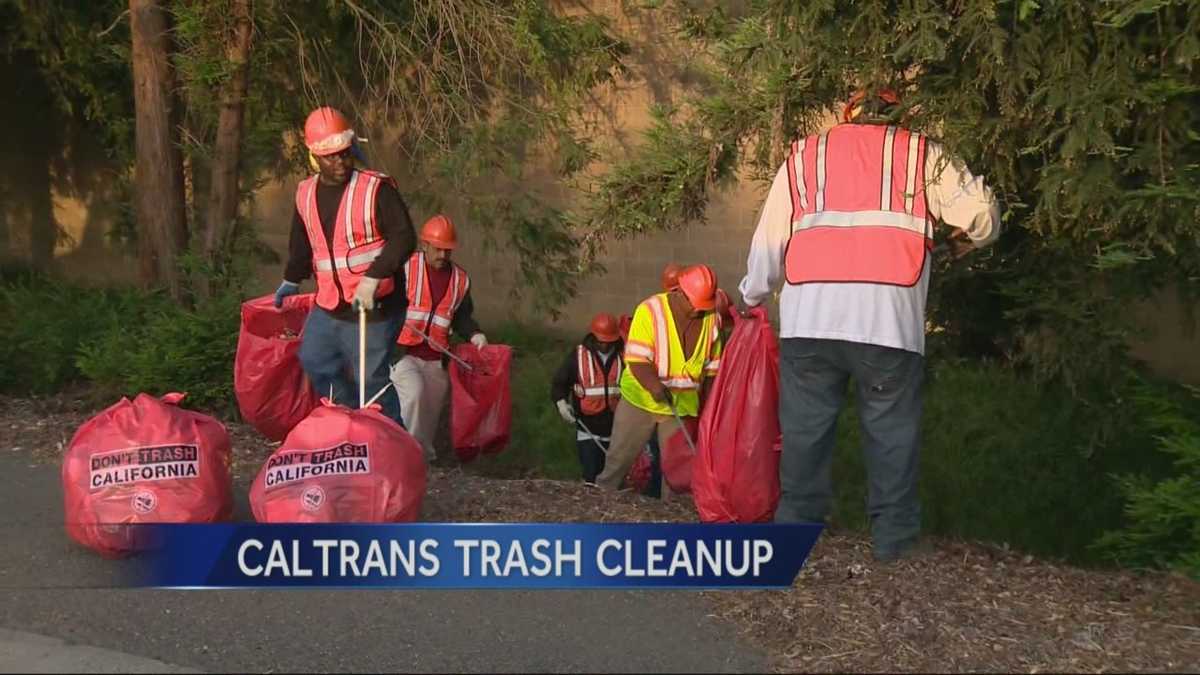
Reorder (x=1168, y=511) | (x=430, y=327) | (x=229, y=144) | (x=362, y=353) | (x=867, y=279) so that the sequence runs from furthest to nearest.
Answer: (x=229, y=144), (x=430, y=327), (x=362, y=353), (x=1168, y=511), (x=867, y=279)

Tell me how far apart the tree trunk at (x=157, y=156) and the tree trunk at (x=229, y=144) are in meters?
0.28

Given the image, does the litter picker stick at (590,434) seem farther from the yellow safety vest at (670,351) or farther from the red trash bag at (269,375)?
the red trash bag at (269,375)

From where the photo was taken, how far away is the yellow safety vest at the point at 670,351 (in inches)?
275

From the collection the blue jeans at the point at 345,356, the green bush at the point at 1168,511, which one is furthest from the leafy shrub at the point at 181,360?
the green bush at the point at 1168,511

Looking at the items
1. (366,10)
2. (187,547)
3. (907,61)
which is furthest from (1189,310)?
(366,10)

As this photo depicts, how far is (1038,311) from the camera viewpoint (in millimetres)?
6645

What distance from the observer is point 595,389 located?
8203 mm

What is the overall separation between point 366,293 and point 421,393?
174 cm

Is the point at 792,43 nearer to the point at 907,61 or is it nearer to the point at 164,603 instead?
A: the point at 907,61

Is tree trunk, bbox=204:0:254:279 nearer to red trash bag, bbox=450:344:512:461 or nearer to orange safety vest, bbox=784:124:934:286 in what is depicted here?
red trash bag, bbox=450:344:512:461

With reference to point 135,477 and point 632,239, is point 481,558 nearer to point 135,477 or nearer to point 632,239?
point 135,477

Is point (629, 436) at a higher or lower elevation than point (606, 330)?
lower

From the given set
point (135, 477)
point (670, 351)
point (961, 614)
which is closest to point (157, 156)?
point (670, 351)

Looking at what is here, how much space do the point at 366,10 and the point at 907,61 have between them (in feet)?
15.5
